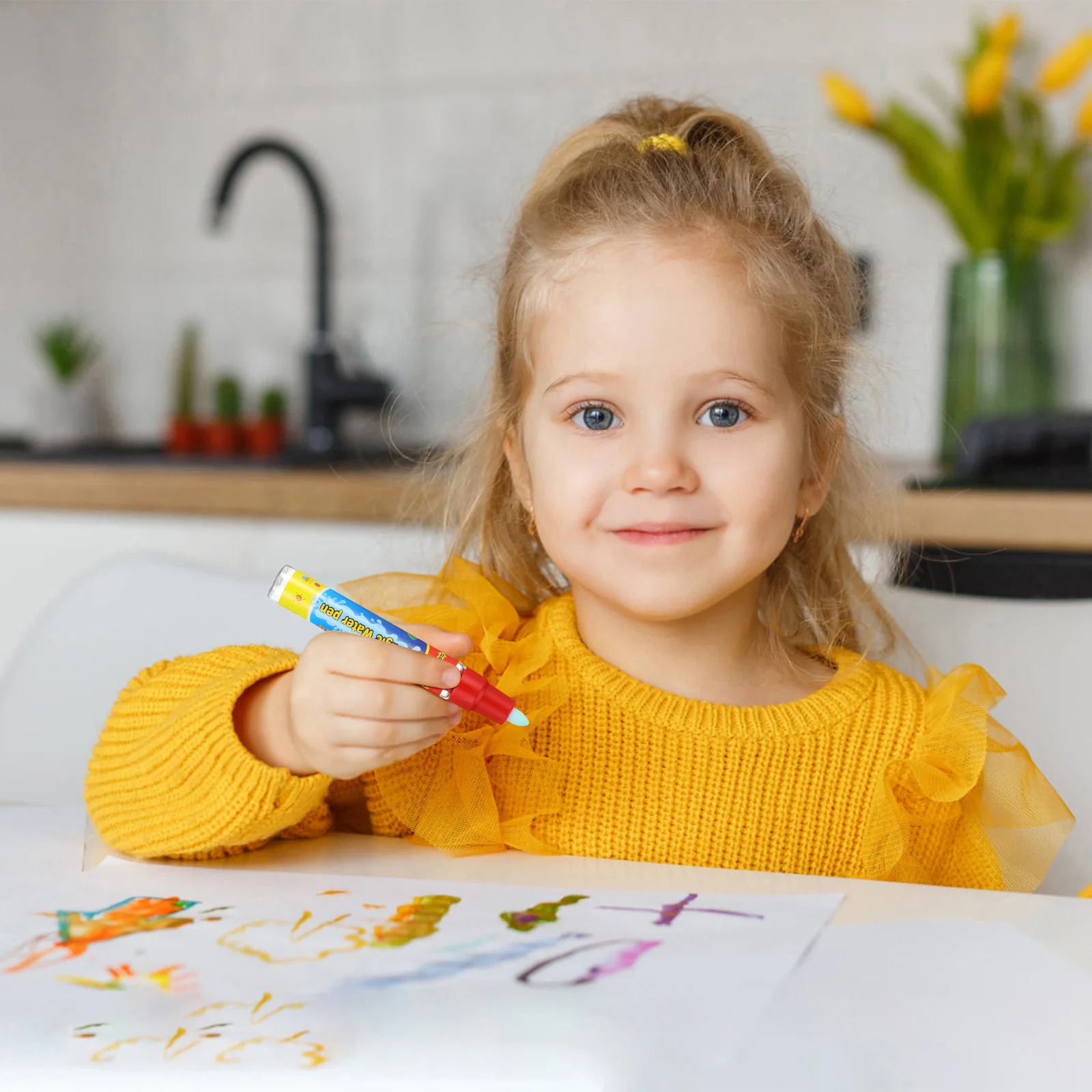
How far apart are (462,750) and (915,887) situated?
0.33 metres

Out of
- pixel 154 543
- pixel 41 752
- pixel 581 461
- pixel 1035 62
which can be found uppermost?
pixel 1035 62

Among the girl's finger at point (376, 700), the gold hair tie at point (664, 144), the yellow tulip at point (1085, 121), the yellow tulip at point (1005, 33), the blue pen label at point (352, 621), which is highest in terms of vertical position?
the yellow tulip at point (1005, 33)

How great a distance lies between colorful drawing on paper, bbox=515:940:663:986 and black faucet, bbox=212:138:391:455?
1.64 meters

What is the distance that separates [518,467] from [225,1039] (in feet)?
2.02

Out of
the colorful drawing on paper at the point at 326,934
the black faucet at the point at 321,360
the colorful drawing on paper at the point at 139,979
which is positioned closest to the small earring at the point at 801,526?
the colorful drawing on paper at the point at 326,934

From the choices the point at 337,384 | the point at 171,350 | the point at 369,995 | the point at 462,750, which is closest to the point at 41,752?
the point at 462,750

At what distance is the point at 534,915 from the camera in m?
0.63

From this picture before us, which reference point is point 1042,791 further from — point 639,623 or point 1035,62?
point 1035,62

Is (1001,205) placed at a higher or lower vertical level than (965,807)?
higher

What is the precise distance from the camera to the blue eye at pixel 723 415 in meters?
0.89

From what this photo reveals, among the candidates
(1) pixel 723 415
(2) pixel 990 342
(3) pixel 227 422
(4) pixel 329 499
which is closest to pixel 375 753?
(1) pixel 723 415

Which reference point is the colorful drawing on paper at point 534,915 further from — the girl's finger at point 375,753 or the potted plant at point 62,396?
the potted plant at point 62,396

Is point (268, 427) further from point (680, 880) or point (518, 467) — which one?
point (680, 880)

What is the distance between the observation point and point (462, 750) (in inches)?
35.2
